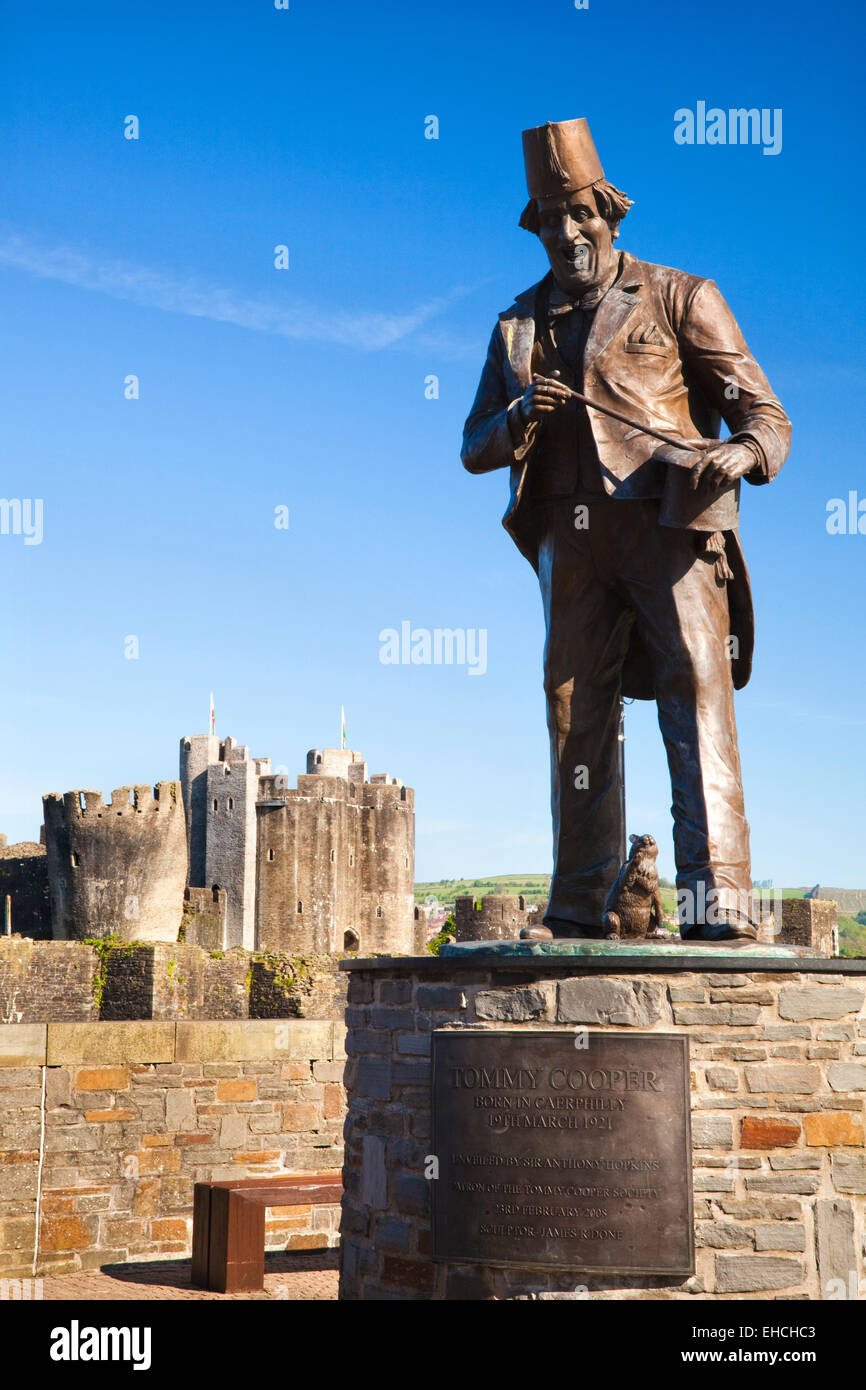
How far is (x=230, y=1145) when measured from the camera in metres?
8.20

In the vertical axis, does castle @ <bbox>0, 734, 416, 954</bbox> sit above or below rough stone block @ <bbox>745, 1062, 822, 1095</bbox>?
above

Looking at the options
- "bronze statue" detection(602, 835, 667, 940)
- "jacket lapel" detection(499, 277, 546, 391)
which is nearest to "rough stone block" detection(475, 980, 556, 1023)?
"bronze statue" detection(602, 835, 667, 940)

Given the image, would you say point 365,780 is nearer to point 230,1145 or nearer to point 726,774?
point 230,1145

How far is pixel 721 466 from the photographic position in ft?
15.6

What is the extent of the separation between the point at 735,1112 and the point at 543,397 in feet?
7.94

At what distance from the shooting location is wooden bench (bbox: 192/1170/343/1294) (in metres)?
6.99

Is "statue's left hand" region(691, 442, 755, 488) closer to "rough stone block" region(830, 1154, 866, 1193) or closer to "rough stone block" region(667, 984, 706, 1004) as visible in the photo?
"rough stone block" region(667, 984, 706, 1004)

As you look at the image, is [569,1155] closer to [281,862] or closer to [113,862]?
[113,862]

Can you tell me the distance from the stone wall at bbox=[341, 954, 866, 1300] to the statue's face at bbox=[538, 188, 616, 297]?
250 centimetres

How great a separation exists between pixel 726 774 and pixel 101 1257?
4.80 meters

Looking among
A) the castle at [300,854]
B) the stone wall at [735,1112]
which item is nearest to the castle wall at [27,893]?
the castle at [300,854]

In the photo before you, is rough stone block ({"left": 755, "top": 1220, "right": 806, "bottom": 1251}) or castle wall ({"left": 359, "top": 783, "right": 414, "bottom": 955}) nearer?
rough stone block ({"left": 755, "top": 1220, "right": 806, "bottom": 1251})

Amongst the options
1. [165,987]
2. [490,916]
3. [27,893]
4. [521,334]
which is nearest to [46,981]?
[165,987]

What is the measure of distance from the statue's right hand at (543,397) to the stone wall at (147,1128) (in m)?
4.56
